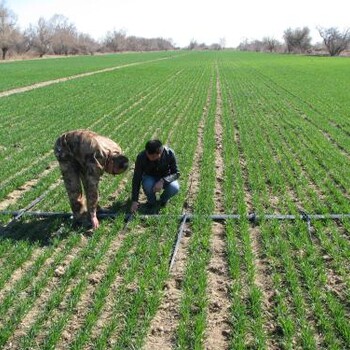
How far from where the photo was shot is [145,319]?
489 cm

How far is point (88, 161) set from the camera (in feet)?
21.0

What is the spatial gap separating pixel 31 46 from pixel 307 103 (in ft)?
323

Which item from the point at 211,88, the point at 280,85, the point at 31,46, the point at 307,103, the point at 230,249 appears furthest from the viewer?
the point at 31,46

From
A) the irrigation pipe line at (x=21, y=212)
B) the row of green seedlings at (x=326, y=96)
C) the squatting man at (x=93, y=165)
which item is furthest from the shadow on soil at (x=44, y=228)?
the row of green seedlings at (x=326, y=96)

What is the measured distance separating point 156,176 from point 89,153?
186 centimetres

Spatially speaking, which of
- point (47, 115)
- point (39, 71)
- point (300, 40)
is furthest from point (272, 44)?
point (47, 115)

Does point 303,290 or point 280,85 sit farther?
point 280,85

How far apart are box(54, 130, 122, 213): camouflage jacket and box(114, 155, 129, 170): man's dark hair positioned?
0.44ft

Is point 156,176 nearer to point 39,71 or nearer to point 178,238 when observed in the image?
point 178,238

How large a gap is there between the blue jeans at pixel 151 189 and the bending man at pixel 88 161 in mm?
1258

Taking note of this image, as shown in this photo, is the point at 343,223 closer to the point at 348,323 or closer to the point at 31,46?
the point at 348,323

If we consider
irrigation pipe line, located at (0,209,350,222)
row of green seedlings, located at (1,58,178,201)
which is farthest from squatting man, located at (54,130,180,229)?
row of green seedlings, located at (1,58,178,201)

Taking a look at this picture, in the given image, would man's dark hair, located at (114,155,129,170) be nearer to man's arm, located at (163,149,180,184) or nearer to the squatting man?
the squatting man

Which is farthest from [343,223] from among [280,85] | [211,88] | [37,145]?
[280,85]
